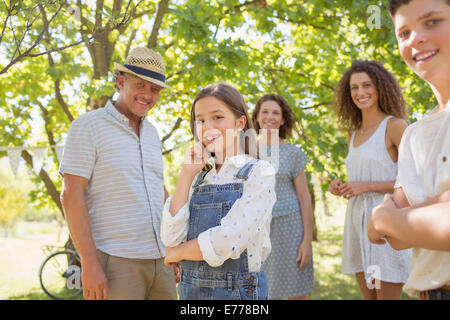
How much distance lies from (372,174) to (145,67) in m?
1.89

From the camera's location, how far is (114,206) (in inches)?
98.5

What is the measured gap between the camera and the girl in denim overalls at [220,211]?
1668 millimetres

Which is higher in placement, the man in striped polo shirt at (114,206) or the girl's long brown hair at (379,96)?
the girl's long brown hair at (379,96)

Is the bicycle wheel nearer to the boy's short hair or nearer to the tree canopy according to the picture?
the tree canopy

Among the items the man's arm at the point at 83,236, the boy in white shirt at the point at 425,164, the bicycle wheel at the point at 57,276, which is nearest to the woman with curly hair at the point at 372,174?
the boy in white shirt at the point at 425,164

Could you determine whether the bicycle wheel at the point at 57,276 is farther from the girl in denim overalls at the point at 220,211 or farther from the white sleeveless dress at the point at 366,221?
the girl in denim overalls at the point at 220,211

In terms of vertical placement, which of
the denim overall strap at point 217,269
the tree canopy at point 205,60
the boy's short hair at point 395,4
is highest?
the tree canopy at point 205,60

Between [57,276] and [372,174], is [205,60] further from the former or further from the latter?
[57,276]

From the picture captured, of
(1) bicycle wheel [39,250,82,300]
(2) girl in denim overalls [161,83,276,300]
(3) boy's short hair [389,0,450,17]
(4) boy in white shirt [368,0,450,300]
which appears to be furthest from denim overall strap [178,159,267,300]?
(1) bicycle wheel [39,250,82,300]

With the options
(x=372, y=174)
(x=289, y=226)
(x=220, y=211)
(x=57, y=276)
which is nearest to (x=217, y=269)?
(x=220, y=211)

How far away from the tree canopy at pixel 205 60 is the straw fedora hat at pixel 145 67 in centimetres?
32

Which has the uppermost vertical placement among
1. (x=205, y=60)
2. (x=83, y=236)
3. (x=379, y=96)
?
(x=205, y=60)
